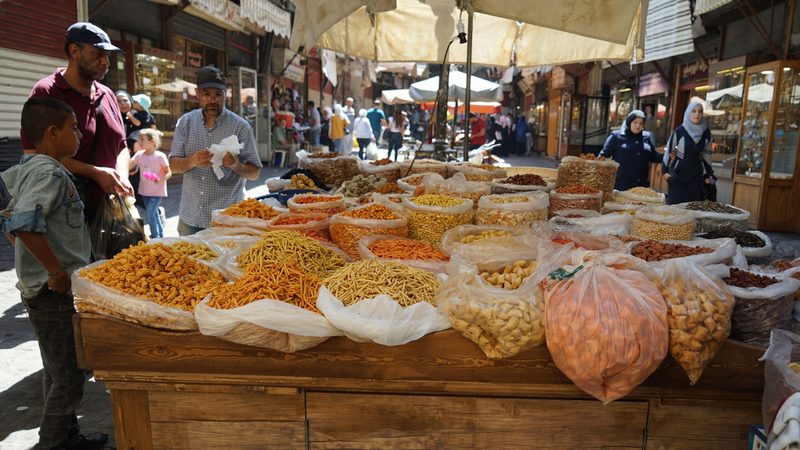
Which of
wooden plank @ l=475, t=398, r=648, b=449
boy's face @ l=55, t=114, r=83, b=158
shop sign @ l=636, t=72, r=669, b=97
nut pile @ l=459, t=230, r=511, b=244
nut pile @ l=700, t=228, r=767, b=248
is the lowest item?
wooden plank @ l=475, t=398, r=648, b=449

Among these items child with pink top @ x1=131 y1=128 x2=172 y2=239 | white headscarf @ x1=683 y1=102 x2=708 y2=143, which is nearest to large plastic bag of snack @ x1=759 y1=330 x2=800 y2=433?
child with pink top @ x1=131 y1=128 x2=172 y2=239

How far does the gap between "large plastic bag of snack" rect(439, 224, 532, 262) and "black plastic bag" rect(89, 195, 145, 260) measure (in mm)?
1816

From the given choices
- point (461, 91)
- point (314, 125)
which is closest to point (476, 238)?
point (461, 91)

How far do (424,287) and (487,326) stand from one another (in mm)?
376

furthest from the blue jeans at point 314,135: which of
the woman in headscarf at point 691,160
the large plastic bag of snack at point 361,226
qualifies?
the large plastic bag of snack at point 361,226

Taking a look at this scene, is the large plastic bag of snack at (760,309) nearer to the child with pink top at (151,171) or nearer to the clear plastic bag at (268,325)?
the clear plastic bag at (268,325)

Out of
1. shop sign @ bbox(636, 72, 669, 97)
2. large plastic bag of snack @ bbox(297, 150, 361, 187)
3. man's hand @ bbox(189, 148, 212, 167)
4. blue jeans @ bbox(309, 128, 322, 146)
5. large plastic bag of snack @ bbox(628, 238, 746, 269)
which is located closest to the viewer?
large plastic bag of snack @ bbox(628, 238, 746, 269)

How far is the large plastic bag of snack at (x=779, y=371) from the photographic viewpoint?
158 cm

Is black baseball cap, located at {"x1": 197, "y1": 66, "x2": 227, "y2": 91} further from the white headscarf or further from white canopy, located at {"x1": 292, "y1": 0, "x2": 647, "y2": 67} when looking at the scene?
the white headscarf

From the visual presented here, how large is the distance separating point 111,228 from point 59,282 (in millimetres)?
Answer: 683

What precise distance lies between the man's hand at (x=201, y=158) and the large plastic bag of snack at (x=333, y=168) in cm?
152

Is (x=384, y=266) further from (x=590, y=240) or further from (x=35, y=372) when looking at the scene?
(x=35, y=372)

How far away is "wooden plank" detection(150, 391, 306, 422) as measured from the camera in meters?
1.88

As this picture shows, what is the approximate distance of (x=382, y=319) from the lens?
176 centimetres
